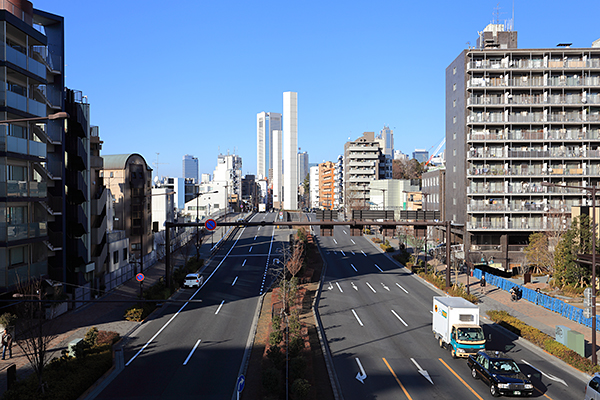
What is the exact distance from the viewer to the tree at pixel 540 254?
5029 cm

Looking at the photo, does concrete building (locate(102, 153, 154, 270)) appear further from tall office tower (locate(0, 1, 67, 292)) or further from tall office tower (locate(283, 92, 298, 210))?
tall office tower (locate(283, 92, 298, 210))

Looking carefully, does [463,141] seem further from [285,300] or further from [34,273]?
[34,273]

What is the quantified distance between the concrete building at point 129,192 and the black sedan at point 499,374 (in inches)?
1921

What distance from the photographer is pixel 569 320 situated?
34.2 metres

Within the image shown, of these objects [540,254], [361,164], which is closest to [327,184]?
[361,164]

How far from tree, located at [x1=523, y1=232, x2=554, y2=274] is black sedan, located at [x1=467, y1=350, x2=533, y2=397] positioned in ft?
108

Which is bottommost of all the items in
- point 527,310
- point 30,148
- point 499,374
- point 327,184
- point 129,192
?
point 527,310

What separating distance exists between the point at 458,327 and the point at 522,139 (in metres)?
44.2

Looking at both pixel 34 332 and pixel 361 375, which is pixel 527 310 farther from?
pixel 34 332

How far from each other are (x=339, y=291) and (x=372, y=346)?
17.3 metres

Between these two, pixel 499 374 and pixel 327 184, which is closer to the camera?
pixel 499 374

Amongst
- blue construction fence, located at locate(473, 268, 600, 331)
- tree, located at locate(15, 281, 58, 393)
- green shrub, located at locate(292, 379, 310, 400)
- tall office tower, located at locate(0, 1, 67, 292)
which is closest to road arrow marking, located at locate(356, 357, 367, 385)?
green shrub, located at locate(292, 379, 310, 400)

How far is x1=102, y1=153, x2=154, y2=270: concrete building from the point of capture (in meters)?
62.3

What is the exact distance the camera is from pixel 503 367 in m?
20.6
